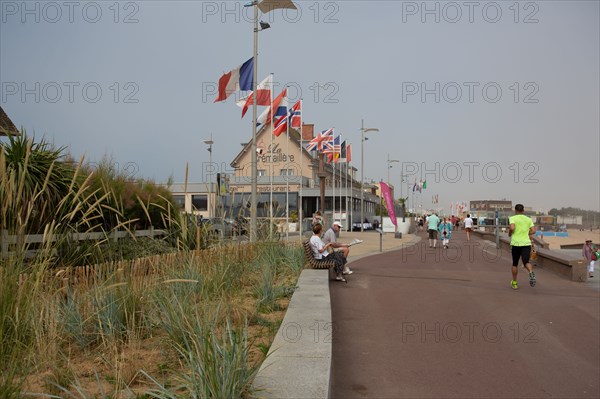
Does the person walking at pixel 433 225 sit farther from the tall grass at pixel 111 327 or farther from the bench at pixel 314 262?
the tall grass at pixel 111 327

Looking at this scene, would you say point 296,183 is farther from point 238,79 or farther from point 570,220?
point 570,220

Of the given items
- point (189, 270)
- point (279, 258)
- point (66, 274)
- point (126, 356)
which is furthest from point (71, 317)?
point (279, 258)

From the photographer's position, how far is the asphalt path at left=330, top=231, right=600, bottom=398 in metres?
5.13

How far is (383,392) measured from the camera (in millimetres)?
4891

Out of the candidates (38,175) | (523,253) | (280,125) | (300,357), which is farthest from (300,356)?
(280,125)

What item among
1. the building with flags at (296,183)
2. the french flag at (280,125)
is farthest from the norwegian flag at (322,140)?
the french flag at (280,125)

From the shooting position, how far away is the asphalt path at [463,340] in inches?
202

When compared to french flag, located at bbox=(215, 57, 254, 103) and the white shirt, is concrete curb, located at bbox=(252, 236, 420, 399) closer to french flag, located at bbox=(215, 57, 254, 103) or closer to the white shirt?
the white shirt

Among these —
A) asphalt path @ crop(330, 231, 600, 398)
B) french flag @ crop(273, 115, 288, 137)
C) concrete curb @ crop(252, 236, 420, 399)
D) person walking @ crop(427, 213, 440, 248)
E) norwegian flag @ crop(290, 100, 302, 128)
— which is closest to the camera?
concrete curb @ crop(252, 236, 420, 399)

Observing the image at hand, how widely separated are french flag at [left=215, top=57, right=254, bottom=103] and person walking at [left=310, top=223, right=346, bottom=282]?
10.4 meters

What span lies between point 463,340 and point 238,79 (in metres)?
15.7

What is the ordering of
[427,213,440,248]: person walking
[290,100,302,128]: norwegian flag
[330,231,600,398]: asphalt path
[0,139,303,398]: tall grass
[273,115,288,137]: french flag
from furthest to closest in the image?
[290,100,302,128]: norwegian flag → [273,115,288,137]: french flag → [427,213,440,248]: person walking → [330,231,600,398]: asphalt path → [0,139,303,398]: tall grass

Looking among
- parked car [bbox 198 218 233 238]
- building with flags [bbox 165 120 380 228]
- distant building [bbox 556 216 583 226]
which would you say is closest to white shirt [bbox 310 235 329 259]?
parked car [bbox 198 218 233 238]

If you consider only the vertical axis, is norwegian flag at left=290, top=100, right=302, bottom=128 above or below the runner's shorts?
above
